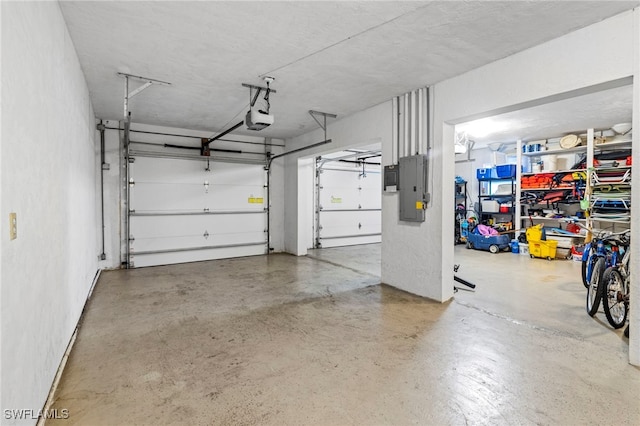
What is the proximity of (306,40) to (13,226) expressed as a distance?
2358mm

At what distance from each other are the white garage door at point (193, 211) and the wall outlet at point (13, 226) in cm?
458

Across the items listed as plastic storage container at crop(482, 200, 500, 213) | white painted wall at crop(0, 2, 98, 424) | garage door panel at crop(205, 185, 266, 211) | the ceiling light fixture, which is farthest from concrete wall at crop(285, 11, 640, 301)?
plastic storage container at crop(482, 200, 500, 213)

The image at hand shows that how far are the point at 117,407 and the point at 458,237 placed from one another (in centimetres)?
815

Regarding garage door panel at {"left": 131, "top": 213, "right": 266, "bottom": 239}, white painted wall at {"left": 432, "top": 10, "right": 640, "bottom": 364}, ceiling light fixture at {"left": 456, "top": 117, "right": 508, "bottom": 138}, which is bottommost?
garage door panel at {"left": 131, "top": 213, "right": 266, "bottom": 239}

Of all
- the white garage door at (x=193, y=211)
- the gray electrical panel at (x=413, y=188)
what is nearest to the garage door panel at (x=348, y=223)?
the white garage door at (x=193, y=211)

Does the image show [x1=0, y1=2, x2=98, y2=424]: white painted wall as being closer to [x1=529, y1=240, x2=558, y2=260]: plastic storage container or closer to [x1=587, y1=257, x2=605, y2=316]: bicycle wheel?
[x1=587, y1=257, x2=605, y2=316]: bicycle wheel

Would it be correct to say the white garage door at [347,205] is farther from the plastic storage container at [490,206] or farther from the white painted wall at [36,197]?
the white painted wall at [36,197]

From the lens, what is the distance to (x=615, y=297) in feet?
9.60

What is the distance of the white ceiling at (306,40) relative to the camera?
2266 mm

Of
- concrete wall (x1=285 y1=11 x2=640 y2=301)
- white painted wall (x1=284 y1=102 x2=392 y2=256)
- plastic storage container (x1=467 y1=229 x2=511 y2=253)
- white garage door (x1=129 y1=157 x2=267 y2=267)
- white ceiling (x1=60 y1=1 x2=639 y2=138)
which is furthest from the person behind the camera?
plastic storage container (x1=467 y1=229 x2=511 y2=253)

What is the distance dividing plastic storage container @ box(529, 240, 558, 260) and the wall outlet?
7.54 metres

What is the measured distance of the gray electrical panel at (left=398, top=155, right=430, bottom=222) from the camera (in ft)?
12.5

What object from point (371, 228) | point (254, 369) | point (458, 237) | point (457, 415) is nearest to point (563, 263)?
point (458, 237)

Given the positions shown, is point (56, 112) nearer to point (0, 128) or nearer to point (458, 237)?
point (0, 128)
